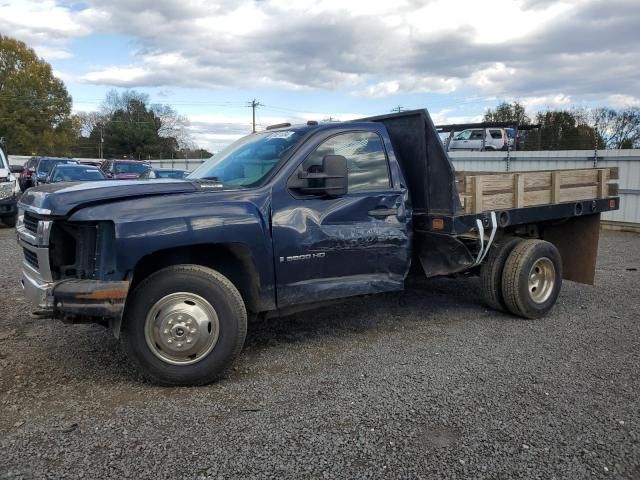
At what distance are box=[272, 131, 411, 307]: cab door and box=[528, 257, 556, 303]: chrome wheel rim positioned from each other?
177cm

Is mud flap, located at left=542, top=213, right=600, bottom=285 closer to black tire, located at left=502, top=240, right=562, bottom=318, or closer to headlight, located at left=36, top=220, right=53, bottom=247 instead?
black tire, located at left=502, top=240, right=562, bottom=318

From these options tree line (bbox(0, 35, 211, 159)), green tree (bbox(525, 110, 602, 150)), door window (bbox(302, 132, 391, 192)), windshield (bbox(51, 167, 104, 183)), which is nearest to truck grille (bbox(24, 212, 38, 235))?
door window (bbox(302, 132, 391, 192))

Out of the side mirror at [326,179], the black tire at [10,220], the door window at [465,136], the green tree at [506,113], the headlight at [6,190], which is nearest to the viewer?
the side mirror at [326,179]

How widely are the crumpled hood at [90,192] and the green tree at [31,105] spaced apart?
55747mm

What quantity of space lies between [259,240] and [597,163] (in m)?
12.9

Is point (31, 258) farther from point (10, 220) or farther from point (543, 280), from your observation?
point (10, 220)

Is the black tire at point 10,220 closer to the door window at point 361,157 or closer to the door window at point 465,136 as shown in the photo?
the door window at point 361,157

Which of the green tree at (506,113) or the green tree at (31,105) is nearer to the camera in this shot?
the green tree at (506,113)

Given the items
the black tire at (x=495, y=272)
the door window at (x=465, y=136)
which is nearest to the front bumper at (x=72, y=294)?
the black tire at (x=495, y=272)

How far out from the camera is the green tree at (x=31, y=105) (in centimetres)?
5228

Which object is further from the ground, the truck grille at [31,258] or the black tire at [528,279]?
the truck grille at [31,258]

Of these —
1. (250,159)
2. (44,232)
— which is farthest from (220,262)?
(44,232)

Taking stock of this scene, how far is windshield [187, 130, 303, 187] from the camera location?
4.58m

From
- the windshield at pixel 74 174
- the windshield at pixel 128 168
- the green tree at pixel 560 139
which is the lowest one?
the windshield at pixel 74 174
